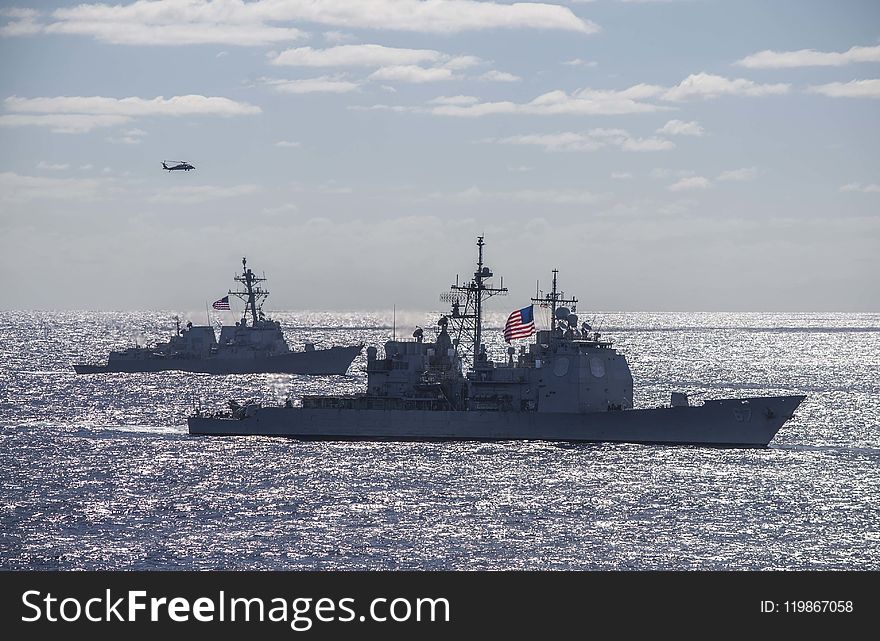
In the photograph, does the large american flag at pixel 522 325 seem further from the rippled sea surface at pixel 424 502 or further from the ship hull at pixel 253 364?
the ship hull at pixel 253 364

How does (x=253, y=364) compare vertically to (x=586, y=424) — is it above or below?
above

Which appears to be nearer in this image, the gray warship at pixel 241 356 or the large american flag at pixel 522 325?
the large american flag at pixel 522 325

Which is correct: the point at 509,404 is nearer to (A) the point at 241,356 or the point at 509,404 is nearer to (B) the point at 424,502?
(B) the point at 424,502

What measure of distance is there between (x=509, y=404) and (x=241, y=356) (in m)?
57.3

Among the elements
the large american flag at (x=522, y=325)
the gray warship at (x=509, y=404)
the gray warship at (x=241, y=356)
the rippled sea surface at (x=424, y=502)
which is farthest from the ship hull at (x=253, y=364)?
the large american flag at (x=522, y=325)

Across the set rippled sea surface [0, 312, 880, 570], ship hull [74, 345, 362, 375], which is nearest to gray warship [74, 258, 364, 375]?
ship hull [74, 345, 362, 375]

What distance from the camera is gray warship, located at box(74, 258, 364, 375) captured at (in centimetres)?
10525

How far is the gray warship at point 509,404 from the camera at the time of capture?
167 feet

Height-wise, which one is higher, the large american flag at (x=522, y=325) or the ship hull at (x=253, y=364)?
the large american flag at (x=522, y=325)

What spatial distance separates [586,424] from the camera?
168ft

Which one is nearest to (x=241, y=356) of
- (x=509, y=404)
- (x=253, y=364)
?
(x=253, y=364)

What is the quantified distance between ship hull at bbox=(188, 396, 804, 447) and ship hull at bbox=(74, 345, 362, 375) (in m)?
51.0

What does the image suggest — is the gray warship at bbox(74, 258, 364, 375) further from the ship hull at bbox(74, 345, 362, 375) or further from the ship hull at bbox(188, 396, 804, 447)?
the ship hull at bbox(188, 396, 804, 447)

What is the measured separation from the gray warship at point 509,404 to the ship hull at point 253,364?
48.3m
